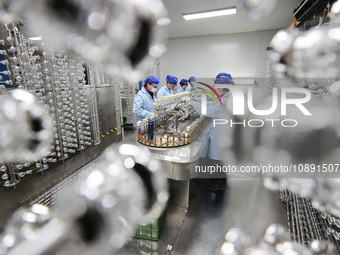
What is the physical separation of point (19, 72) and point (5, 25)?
366 millimetres

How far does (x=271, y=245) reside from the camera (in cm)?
113

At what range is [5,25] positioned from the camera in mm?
1379

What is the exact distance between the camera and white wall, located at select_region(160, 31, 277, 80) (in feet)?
11.8

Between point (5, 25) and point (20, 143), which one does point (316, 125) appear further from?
point (5, 25)

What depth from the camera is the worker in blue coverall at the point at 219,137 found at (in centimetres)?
140

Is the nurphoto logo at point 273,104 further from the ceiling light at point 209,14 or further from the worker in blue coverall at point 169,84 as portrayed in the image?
the ceiling light at point 209,14

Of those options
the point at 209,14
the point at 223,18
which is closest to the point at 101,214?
the point at 209,14

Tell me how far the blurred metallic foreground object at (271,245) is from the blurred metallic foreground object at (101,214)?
0.56m

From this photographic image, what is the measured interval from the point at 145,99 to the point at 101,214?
4.37 ft

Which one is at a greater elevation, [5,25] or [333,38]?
[5,25]

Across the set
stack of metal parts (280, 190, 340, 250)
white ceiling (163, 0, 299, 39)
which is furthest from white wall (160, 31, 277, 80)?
stack of metal parts (280, 190, 340, 250)

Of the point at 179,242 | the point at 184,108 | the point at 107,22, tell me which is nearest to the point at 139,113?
the point at 184,108

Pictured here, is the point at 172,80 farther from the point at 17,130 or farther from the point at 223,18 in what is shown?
the point at 17,130

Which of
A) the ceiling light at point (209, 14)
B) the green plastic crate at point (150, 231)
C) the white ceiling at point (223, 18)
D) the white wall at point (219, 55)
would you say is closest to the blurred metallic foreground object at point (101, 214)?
the green plastic crate at point (150, 231)
